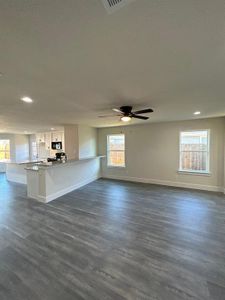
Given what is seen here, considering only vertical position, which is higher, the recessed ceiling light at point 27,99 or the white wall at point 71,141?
the recessed ceiling light at point 27,99

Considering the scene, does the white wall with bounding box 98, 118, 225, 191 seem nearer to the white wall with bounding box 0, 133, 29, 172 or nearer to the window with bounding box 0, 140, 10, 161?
the white wall with bounding box 0, 133, 29, 172

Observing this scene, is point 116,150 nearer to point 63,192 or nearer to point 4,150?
point 63,192

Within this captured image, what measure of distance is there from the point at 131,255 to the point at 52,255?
115 cm

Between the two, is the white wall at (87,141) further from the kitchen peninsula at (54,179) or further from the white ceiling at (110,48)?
the white ceiling at (110,48)

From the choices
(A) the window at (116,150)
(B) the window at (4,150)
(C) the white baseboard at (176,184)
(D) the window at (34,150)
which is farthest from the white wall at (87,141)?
(B) the window at (4,150)

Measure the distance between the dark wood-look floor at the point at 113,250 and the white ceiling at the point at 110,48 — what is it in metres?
2.41

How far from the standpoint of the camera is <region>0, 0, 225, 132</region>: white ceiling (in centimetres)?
91

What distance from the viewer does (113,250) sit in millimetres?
2246

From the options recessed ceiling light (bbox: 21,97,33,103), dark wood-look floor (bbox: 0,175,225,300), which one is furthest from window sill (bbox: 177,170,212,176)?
recessed ceiling light (bbox: 21,97,33,103)

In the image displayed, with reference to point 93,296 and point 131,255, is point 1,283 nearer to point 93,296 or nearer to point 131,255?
point 93,296

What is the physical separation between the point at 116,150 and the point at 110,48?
5560mm

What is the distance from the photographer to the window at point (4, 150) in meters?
8.80

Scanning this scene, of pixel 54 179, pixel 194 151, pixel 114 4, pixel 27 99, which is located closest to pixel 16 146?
pixel 54 179

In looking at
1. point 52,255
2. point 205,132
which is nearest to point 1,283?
point 52,255
